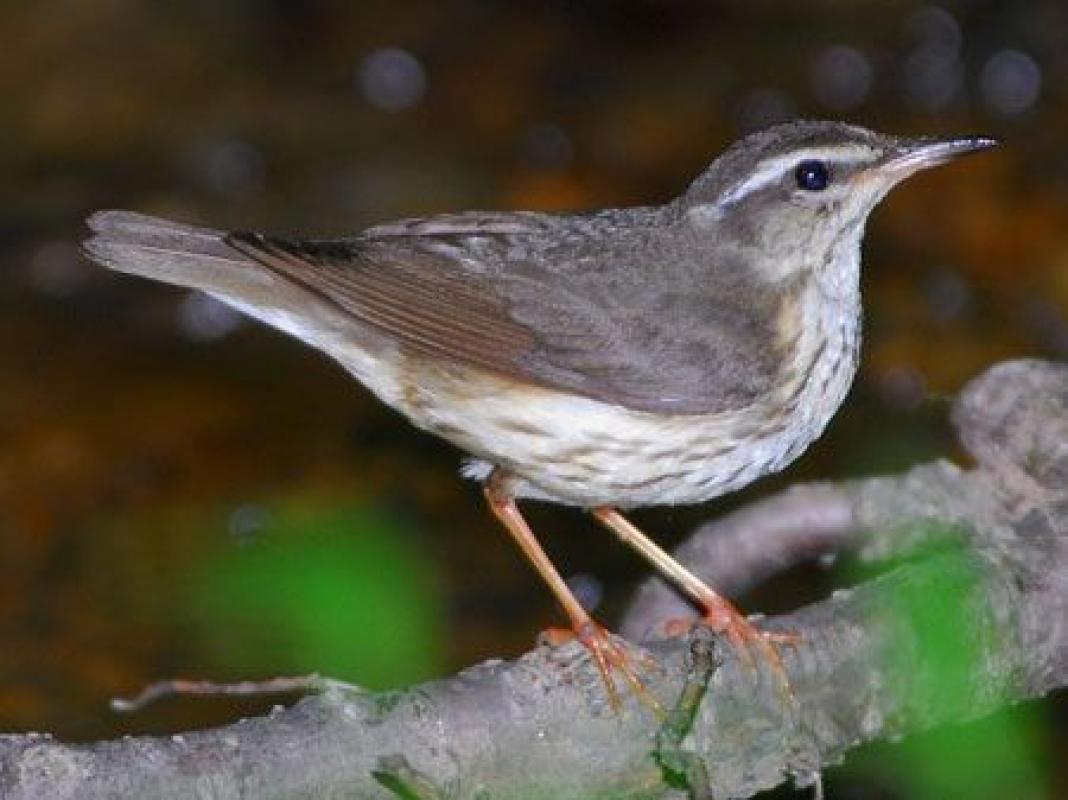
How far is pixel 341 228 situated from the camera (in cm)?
1168

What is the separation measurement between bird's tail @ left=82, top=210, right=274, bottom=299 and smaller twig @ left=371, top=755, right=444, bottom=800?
1885 millimetres

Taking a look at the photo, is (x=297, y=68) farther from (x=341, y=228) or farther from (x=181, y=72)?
(x=341, y=228)

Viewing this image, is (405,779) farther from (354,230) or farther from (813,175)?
(354,230)

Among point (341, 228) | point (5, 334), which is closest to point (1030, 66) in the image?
point (341, 228)

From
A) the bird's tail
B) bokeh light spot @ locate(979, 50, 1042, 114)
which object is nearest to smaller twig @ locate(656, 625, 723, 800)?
the bird's tail

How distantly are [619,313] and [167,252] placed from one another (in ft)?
4.22

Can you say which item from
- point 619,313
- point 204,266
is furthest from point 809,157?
point 204,266

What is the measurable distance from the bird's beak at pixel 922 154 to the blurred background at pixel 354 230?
1750 millimetres

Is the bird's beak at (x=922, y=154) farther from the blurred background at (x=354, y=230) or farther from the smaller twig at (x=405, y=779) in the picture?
the smaller twig at (x=405, y=779)

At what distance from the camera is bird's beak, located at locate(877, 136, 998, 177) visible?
20.6ft

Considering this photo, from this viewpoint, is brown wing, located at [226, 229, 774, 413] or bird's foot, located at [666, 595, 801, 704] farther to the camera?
brown wing, located at [226, 229, 774, 413]

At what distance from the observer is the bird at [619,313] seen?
629 centimetres

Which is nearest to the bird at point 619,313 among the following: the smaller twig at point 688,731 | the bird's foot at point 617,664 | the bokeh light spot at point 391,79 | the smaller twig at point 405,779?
Result: the bird's foot at point 617,664

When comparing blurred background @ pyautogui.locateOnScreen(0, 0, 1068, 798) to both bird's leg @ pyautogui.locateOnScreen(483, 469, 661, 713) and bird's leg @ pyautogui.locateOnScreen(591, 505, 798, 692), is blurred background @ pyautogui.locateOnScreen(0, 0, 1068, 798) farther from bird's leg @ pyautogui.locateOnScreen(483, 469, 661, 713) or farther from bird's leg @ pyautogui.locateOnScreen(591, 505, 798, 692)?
bird's leg @ pyautogui.locateOnScreen(483, 469, 661, 713)
